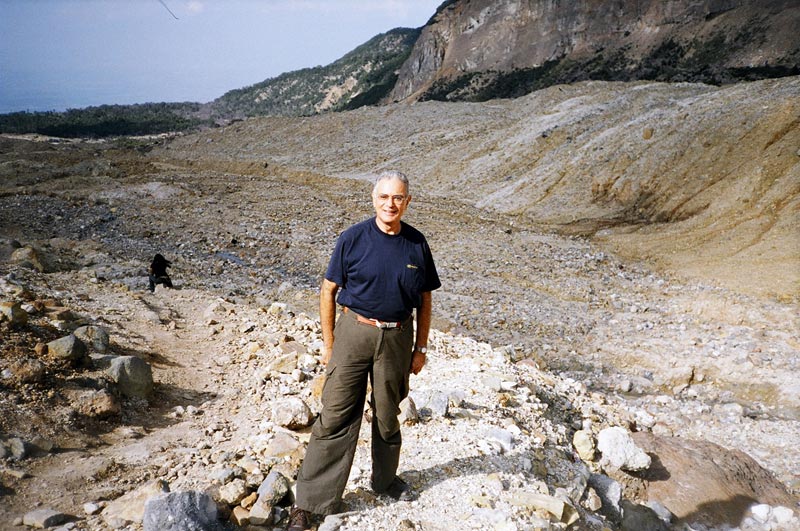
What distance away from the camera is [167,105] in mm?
94125

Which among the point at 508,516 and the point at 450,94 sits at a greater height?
the point at 450,94

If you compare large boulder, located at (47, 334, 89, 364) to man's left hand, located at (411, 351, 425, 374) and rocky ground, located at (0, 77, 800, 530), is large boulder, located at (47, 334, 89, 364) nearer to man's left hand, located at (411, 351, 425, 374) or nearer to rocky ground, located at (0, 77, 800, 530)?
rocky ground, located at (0, 77, 800, 530)

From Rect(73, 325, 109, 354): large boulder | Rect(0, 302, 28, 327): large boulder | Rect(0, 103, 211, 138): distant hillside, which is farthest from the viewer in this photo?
Rect(0, 103, 211, 138): distant hillside

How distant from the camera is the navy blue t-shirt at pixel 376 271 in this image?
116 inches

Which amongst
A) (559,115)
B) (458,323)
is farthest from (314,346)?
(559,115)

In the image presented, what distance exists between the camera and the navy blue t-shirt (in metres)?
2.95

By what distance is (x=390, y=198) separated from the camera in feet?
9.48

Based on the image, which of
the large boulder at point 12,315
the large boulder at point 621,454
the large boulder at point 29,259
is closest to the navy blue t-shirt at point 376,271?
the large boulder at point 621,454

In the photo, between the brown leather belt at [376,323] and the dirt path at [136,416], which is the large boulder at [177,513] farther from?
the brown leather belt at [376,323]

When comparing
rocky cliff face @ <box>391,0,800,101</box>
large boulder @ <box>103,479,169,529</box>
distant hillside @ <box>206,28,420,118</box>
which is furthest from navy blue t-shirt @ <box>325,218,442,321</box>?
distant hillside @ <box>206,28,420,118</box>

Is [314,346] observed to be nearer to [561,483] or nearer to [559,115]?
[561,483]

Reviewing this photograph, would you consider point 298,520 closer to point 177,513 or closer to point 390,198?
point 177,513

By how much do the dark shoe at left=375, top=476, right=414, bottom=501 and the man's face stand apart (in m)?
1.61

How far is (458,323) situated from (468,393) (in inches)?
175
